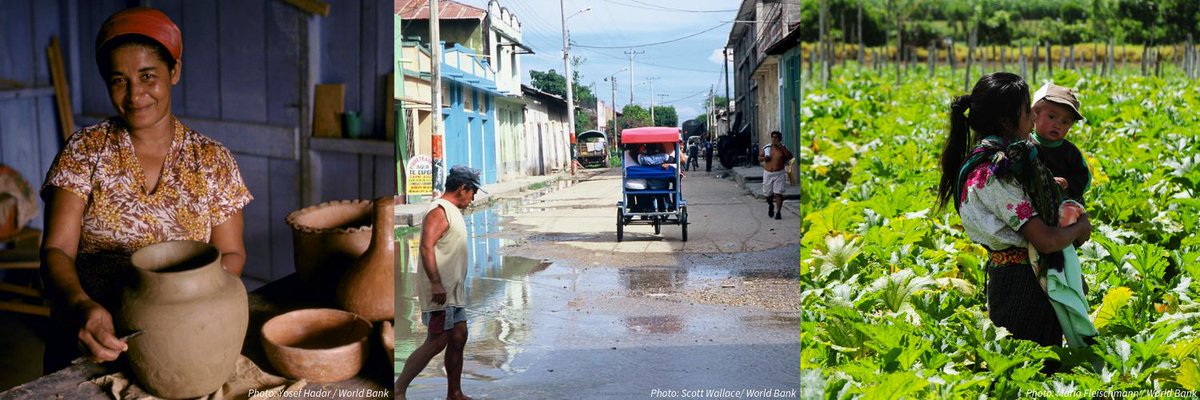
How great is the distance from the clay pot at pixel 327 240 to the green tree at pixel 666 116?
105 cm

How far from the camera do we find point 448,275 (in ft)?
8.06

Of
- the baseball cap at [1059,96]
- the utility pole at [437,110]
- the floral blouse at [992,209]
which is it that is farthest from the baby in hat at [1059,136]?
the utility pole at [437,110]

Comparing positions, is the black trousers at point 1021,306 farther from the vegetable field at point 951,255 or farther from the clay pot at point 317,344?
the clay pot at point 317,344

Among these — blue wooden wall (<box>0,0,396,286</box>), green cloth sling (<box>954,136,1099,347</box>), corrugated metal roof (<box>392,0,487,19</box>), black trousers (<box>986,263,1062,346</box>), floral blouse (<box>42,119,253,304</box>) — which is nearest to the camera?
green cloth sling (<box>954,136,1099,347</box>)

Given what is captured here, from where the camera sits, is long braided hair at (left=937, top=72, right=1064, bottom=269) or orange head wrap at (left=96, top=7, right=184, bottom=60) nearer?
long braided hair at (left=937, top=72, right=1064, bottom=269)

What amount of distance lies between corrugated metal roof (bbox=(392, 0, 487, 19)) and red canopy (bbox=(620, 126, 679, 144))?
62cm

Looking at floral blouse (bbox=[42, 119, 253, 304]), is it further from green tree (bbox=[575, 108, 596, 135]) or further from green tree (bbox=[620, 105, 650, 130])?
green tree (bbox=[620, 105, 650, 130])

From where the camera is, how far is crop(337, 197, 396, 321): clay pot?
2836 millimetres

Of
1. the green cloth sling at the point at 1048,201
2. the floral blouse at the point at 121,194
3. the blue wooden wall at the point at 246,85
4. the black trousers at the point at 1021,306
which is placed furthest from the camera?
the blue wooden wall at the point at 246,85

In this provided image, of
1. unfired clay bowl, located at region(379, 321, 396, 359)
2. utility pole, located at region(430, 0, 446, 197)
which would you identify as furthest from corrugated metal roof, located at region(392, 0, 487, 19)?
unfired clay bowl, located at region(379, 321, 396, 359)

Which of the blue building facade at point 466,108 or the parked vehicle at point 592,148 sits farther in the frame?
the blue building facade at point 466,108

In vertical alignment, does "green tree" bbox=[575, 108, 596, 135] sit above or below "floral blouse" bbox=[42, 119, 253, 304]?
above

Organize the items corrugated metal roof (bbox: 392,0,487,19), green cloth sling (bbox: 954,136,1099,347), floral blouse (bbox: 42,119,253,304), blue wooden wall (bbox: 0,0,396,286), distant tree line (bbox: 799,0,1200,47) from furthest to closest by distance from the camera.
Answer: blue wooden wall (bbox: 0,0,396,286)
floral blouse (bbox: 42,119,253,304)
distant tree line (bbox: 799,0,1200,47)
corrugated metal roof (bbox: 392,0,487,19)
green cloth sling (bbox: 954,136,1099,347)

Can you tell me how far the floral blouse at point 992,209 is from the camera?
7.46 feet
